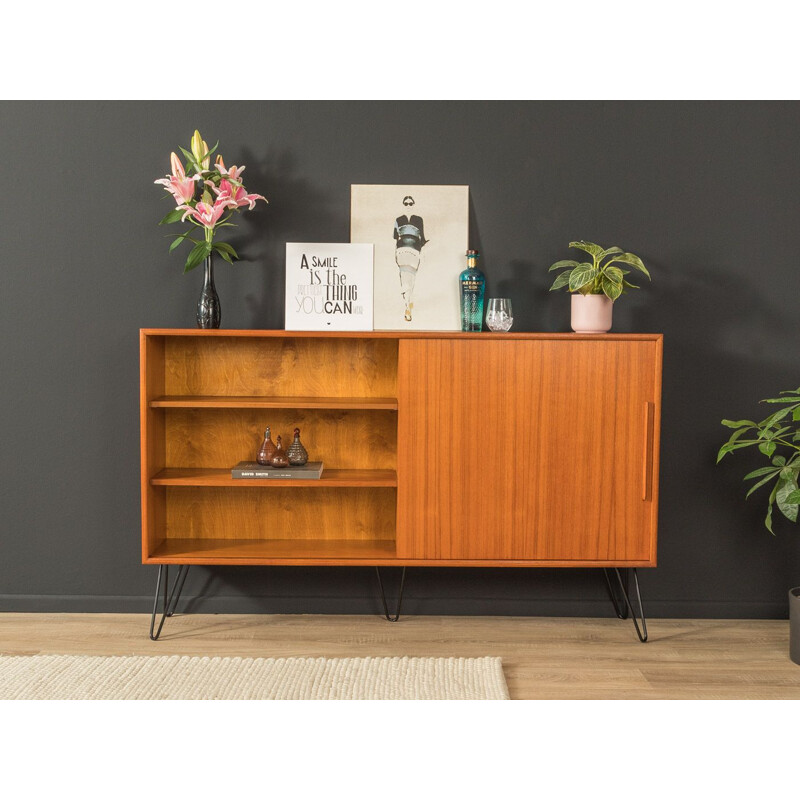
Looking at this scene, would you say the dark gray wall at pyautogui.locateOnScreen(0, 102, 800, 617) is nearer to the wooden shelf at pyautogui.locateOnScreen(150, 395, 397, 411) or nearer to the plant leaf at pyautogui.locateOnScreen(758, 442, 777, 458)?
the wooden shelf at pyautogui.locateOnScreen(150, 395, 397, 411)

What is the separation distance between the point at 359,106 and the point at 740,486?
92.3 inches

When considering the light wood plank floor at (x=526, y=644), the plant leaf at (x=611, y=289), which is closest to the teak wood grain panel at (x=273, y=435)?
the light wood plank floor at (x=526, y=644)

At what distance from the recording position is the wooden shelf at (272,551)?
3.16 meters

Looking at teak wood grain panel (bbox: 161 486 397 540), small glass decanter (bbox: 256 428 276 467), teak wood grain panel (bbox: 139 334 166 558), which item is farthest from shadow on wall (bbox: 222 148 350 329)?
teak wood grain panel (bbox: 161 486 397 540)

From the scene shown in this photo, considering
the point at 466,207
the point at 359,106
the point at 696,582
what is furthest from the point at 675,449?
the point at 359,106

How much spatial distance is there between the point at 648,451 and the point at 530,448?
0.46 m

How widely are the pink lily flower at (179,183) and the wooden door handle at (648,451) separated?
2016mm

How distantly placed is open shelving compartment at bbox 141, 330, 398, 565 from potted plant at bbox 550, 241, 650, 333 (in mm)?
805

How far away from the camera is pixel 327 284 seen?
3314 millimetres

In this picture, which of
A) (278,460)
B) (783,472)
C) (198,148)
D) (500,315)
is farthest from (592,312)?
(198,148)

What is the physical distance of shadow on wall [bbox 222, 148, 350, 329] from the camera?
11.1 feet

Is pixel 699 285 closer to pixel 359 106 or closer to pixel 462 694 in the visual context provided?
pixel 359 106

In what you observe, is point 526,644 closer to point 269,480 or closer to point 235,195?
point 269,480

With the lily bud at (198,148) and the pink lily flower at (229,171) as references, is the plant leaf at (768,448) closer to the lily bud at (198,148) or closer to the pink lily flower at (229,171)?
the pink lily flower at (229,171)
